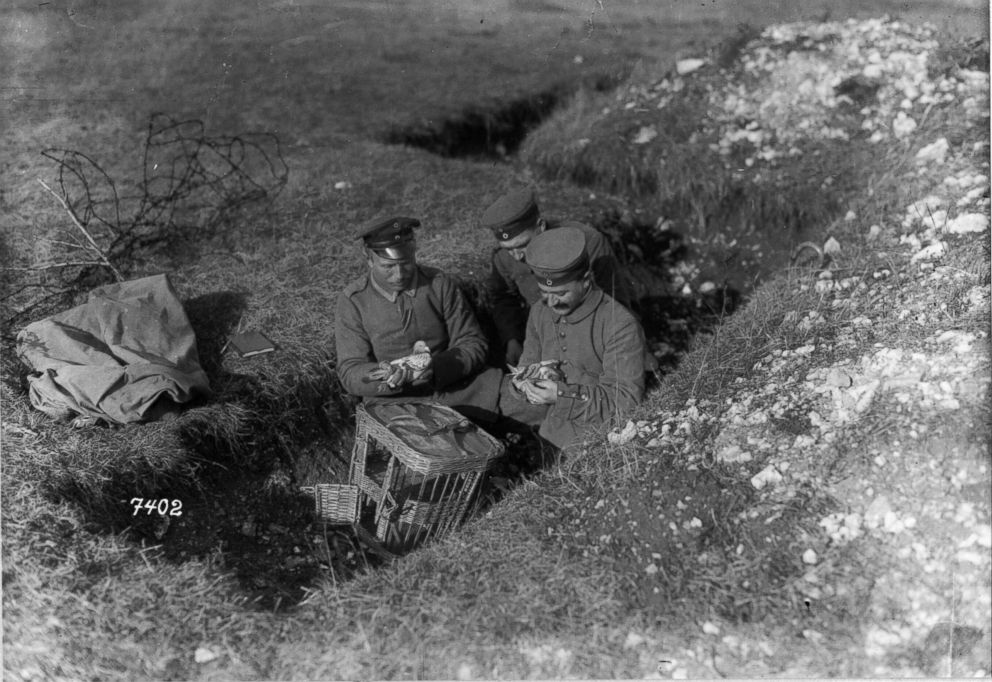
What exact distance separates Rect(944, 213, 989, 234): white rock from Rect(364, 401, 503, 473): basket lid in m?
3.83

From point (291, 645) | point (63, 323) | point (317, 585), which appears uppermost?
point (63, 323)

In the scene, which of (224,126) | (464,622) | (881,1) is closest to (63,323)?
(464,622)

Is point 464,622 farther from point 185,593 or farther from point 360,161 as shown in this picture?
point 360,161

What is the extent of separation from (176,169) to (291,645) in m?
6.05

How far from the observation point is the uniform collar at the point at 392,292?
5465 millimetres

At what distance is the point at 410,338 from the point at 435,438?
3.34 feet

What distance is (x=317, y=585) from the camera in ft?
16.7

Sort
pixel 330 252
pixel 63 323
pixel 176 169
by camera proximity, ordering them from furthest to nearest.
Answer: pixel 176 169
pixel 330 252
pixel 63 323

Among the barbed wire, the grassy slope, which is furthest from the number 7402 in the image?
the barbed wire

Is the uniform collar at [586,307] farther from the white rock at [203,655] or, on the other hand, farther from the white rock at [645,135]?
the white rock at [645,135]

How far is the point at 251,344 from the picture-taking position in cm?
625

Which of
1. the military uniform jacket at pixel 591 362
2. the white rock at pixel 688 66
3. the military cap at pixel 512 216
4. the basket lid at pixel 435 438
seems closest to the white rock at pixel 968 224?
the military uniform jacket at pixel 591 362

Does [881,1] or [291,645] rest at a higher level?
[881,1]

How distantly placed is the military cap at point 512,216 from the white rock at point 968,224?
3029mm
